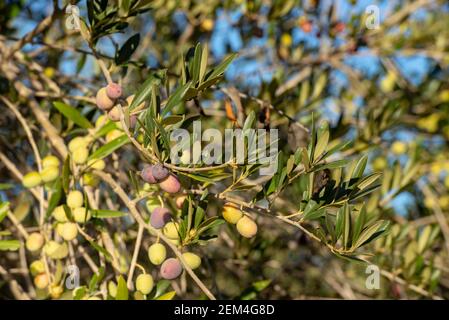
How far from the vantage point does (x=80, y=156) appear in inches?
42.0

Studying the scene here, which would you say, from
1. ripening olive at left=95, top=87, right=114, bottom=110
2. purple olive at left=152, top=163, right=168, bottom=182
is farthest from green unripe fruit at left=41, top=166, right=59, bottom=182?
purple olive at left=152, top=163, right=168, bottom=182

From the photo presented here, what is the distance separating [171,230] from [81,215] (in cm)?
19

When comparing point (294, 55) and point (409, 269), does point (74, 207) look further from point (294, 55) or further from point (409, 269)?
point (294, 55)

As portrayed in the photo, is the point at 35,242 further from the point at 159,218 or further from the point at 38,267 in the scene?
the point at 159,218

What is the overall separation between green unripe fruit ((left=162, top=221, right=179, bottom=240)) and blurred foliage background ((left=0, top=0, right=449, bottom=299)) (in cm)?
5

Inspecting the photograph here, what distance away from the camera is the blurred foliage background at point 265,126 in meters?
0.90

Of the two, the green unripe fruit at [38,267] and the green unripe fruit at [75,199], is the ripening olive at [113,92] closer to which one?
the green unripe fruit at [75,199]

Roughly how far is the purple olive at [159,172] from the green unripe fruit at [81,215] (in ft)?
0.77

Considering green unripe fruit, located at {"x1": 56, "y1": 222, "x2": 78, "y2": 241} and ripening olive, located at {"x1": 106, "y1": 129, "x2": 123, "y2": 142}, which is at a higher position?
ripening olive, located at {"x1": 106, "y1": 129, "x2": 123, "y2": 142}

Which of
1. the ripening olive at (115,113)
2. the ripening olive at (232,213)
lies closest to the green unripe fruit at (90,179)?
the ripening olive at (115,113)

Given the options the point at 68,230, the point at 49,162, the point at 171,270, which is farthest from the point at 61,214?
the point at 171,270

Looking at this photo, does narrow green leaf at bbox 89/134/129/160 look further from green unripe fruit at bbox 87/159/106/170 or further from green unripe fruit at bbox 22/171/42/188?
green unripe fruit at bbox 22/171/42/188

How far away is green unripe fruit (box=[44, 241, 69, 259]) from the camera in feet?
3.46
